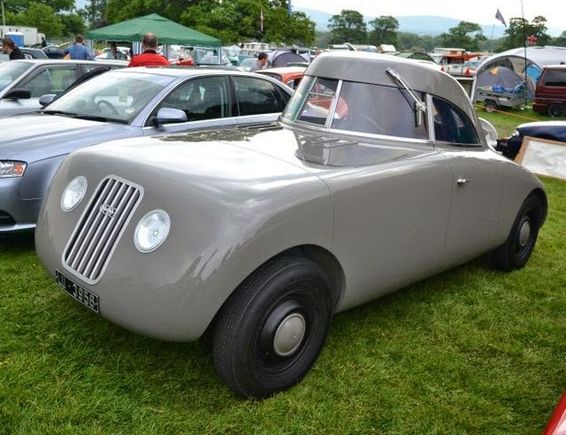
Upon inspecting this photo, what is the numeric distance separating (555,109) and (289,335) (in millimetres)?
20997

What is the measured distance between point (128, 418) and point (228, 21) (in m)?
46.1

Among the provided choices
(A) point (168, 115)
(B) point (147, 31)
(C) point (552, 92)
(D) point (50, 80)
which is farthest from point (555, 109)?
(A) point (168, 115)

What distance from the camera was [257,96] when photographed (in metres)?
6.47

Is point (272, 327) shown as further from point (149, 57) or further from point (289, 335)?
point (149, 57)

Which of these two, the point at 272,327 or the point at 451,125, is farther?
the point at 451,125

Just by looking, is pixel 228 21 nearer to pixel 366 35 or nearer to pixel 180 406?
pixel 180 406

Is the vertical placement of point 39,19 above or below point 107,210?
above

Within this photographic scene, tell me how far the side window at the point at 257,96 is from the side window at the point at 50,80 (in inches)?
124

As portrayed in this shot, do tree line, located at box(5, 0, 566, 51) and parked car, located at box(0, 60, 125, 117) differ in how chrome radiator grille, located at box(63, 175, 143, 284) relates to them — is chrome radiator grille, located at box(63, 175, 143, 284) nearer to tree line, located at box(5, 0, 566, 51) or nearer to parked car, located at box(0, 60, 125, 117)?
parked car, located at box(0, 60, 125, 117)

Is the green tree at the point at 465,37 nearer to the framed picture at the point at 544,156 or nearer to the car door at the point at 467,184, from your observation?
the framed picture at the point at 544,156

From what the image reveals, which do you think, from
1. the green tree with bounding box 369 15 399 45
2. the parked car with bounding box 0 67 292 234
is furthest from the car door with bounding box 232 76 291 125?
the green tree with bounding box 369 15 399 45

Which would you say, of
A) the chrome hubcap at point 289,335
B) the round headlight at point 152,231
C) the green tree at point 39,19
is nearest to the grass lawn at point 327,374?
the chrome hubcap at point 289,335

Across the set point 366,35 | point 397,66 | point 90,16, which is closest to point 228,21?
point 397,66

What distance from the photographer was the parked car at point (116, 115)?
14.7 feet
